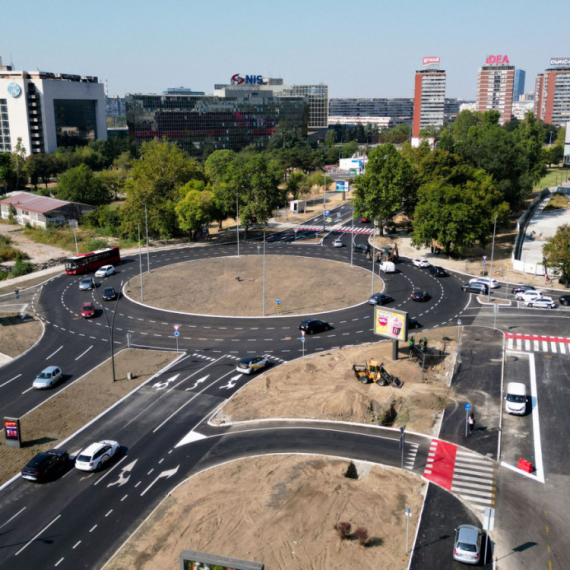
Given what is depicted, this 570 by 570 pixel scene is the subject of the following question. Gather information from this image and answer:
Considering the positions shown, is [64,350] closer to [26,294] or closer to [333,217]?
[26,294]

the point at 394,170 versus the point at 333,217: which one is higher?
the point at 394,170

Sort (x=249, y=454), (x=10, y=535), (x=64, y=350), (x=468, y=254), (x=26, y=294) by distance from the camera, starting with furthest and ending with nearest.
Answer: (x=468, y=254) < (x=26, y=294) < (x=64, y=350) < (x=249, y=454) < (x=10, y=535)

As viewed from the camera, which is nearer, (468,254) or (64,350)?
(64,350)

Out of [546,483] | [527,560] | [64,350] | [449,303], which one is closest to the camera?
[527,560]

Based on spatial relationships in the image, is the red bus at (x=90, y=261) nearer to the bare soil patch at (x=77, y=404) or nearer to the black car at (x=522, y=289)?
the bare soil patch at (x=77, y=404)

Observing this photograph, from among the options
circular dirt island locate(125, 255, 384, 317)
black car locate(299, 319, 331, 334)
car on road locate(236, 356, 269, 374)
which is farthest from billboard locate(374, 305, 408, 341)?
circular dirt island locate(125, 255, 384, 317)

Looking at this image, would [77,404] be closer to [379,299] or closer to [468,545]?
[468,545]

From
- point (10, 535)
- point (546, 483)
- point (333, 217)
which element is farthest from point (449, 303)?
point (333, 217)
